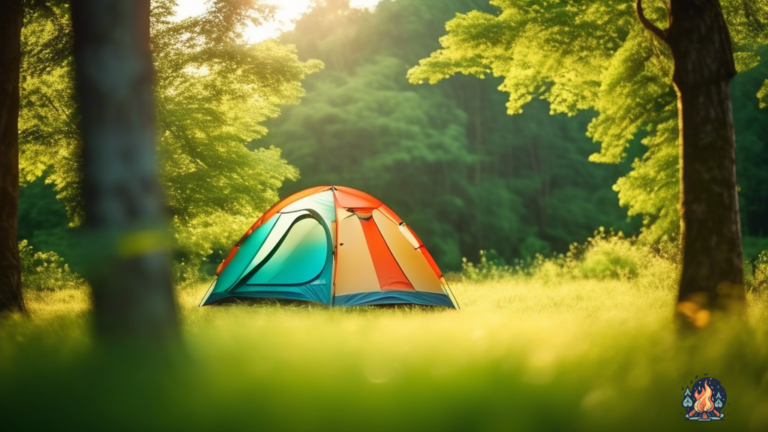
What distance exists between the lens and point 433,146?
30.7 m

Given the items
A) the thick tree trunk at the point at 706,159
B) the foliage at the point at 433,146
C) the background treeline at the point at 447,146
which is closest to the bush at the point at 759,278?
the thick tree trunk at the point at 706,159

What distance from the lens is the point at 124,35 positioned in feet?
13.4

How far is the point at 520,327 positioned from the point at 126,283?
220 cm

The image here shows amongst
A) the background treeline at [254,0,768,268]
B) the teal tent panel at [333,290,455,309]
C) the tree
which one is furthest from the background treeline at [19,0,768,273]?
the teal tent panel at [333,290,455,309]

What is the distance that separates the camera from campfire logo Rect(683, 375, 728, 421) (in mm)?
2713

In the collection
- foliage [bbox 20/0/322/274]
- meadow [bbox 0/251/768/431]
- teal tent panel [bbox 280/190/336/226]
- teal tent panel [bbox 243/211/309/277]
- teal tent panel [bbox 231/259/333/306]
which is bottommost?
teal tent panel [bbox 231/259/333/306]

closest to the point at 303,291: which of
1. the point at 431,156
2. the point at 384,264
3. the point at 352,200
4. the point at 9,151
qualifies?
→ the point at 384,264

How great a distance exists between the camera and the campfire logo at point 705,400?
8.90ft

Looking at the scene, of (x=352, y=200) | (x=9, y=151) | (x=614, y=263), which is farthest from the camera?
(x=614, y=263)

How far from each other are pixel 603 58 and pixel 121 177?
34.9ft

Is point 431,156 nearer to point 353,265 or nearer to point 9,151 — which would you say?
point 353,265

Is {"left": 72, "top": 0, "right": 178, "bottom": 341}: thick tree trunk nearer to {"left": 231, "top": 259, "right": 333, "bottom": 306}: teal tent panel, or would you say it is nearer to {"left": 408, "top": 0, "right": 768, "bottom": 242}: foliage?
{"left": 231, "top": 259, "right": 333, "bottom": 306}: teal tent panel

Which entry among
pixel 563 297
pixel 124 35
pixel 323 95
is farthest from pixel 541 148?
pixel 124 35

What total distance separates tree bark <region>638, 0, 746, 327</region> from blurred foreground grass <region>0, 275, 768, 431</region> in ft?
7.83
